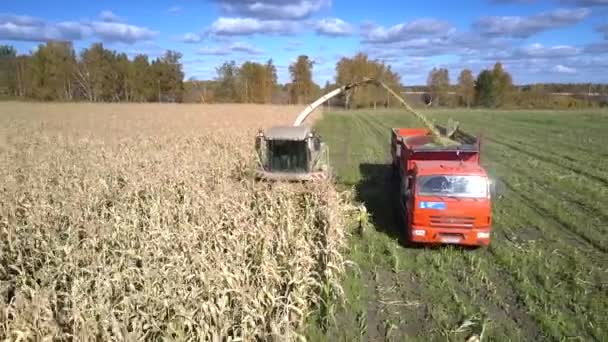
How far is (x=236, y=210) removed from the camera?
26.9ft

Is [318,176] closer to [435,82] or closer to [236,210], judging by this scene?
[236,210]

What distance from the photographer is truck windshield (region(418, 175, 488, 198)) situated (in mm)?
8984

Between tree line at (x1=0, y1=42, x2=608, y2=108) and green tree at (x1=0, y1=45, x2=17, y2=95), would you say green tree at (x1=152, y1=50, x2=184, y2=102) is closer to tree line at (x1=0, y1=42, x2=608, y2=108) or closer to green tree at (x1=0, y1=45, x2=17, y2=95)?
tree line at (x1=0, y1=42, x2=608, y2=108)

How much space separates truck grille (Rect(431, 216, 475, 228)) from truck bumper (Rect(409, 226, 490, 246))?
0.08m

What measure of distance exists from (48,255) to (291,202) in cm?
452

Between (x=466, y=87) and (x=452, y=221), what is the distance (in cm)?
10138

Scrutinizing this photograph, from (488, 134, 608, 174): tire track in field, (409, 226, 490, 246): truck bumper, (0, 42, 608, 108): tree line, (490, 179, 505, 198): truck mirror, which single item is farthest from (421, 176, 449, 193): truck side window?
(0, 42, 608, 108): tree line

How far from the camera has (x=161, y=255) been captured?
5781 mm

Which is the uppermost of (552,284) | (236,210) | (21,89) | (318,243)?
(21,89)

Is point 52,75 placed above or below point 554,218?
above

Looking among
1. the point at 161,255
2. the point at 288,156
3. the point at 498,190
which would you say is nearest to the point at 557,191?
the point at 498,190

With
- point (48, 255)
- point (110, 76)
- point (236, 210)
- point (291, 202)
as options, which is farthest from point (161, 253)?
point (110, 76)

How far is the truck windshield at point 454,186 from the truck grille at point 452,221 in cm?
44

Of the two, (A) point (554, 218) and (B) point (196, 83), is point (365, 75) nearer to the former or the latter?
(B) point (196, 83)
